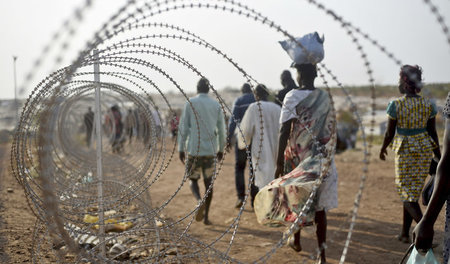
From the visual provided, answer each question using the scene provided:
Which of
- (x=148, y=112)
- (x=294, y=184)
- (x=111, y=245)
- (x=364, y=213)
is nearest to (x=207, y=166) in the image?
(x=148, y=112)

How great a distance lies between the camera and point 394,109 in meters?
4.82

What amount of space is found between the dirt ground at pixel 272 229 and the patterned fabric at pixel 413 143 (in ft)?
2.47

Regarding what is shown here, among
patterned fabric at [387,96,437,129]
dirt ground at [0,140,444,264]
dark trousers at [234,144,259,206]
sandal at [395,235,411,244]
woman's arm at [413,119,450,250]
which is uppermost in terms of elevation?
patterned fabric at [387,96,437,129]

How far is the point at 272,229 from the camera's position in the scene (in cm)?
607

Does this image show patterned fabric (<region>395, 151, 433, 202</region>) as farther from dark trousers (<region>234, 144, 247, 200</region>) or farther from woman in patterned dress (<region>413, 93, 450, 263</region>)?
dark trousers (<region>234, 144, 247, 200</region>)

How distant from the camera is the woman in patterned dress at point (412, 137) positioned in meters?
4.73

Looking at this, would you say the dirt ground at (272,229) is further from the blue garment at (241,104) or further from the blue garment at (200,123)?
the blue garment at (241,104)

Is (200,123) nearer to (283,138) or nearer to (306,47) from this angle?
(283,138)

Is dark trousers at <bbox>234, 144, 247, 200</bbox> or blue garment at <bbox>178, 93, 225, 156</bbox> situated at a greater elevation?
blue garment at <bbox>178, 93, 225, 156</bbox>

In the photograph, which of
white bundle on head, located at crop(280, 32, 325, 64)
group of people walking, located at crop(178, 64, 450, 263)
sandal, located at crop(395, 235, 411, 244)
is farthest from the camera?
sandal, located at crop(395, 235, 411, 244)

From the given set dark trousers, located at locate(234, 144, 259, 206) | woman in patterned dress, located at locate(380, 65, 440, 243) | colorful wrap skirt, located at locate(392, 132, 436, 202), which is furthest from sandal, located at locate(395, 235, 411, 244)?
dark trousers, located at locate(234, 144, 259, 206)

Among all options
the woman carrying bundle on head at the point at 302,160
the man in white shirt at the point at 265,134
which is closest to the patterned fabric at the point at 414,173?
the woman carrying bundle on head at the point at 302,160

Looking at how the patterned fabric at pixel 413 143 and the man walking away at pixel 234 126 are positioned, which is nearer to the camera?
the patterned fabric at pixel 413 143

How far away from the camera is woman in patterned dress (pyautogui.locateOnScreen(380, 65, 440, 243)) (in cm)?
473
